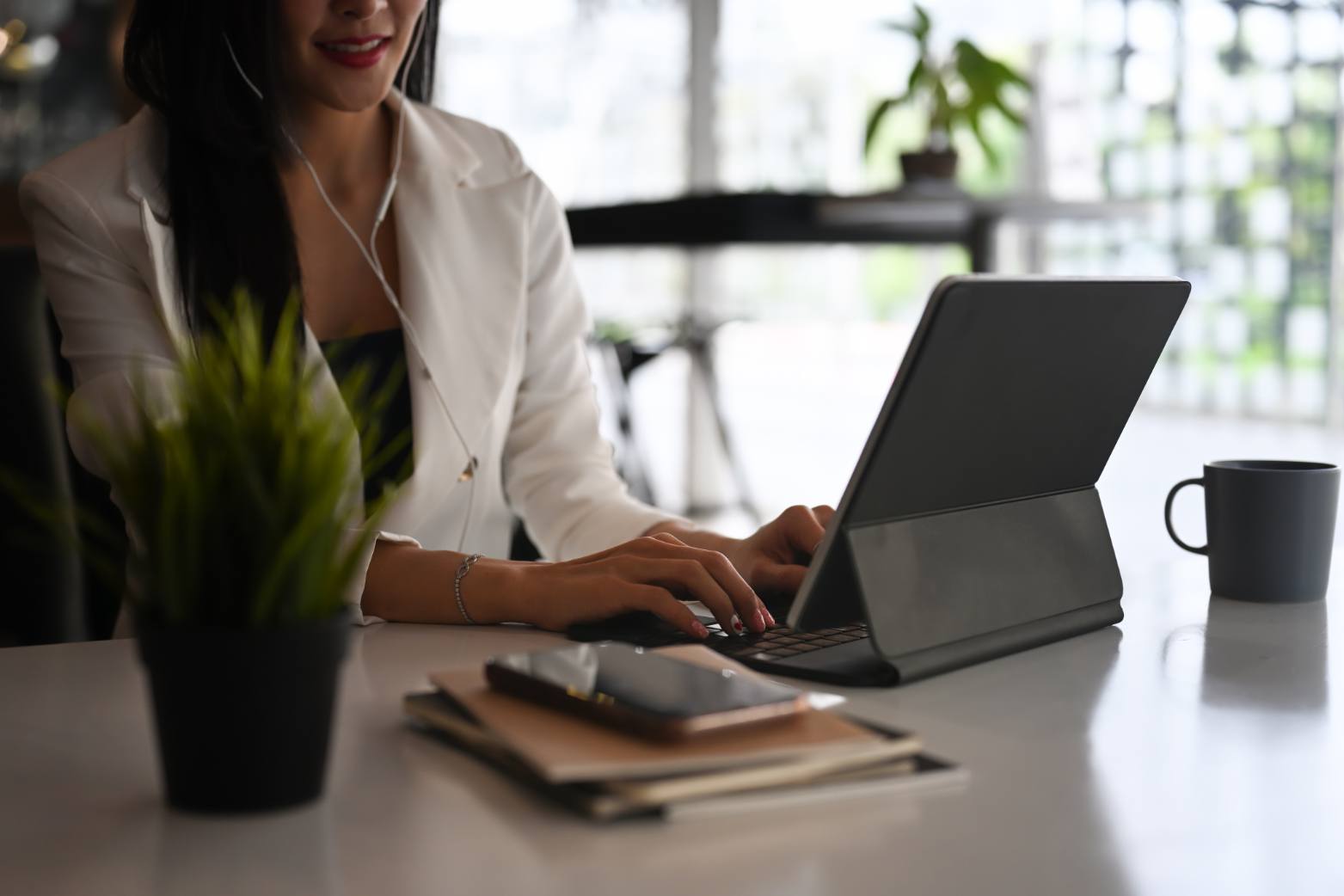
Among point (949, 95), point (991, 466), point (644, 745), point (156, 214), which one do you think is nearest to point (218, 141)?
point (156, 214)

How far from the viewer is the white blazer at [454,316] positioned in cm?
127

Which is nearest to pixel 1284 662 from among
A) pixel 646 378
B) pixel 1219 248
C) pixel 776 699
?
pixel 776 699

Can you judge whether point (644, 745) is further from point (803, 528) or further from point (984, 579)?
point (803, 528)

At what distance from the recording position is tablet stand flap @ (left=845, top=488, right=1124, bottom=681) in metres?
0.80

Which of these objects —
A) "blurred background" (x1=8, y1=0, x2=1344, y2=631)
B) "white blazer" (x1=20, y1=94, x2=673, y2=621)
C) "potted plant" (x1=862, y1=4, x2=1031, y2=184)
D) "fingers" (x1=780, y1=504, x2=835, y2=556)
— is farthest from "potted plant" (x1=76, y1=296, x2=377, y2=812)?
"blurred background" (x1=8, y1=0, x2=1344, y2=631)

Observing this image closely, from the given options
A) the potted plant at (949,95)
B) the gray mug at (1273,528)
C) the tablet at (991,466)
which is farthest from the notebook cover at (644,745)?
the potted plant at (949,95)

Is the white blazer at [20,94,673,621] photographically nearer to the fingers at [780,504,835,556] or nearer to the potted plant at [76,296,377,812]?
the fingers at [780,504,835,556]

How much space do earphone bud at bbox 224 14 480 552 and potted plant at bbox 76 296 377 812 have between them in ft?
2.76

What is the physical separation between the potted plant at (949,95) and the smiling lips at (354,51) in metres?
2.01

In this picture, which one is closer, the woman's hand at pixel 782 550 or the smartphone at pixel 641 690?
the smartphone at pixel 641 690

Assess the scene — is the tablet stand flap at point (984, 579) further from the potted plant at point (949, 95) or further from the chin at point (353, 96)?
the potted plant at point (949, 95)

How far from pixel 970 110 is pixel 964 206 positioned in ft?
0.76

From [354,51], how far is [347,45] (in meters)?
0.01

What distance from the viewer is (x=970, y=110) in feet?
10.5
